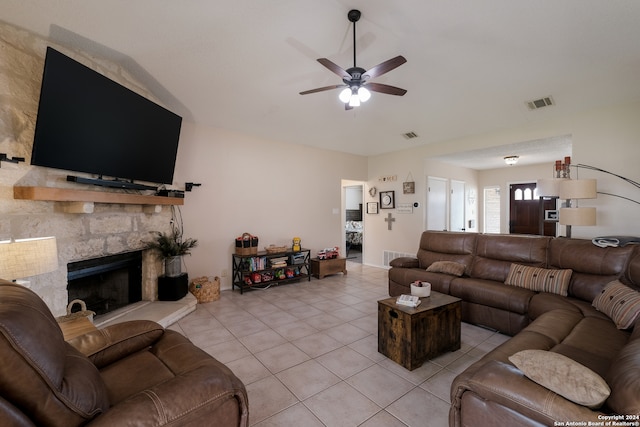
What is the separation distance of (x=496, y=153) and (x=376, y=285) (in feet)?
11.1

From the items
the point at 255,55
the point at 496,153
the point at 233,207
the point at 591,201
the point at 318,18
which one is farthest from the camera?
the point at 496,153

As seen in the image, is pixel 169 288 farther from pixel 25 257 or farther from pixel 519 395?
pixel 519 395

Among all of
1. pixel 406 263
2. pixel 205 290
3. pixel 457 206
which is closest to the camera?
pixel 205 290

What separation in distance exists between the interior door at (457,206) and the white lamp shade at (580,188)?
3.44 meters

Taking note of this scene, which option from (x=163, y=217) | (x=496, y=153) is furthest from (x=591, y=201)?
(x=163, y=217)

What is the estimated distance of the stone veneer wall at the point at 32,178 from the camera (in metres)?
2.17

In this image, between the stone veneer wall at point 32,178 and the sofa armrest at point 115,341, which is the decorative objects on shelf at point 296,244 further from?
the sofa armrest at point 115,341

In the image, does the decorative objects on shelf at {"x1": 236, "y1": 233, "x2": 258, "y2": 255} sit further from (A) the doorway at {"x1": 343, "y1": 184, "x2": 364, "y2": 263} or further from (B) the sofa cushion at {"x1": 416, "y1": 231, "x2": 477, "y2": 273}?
(A) the doorway at {"x1": 343, "y1": 184, "x2": 364, "y2": 263}

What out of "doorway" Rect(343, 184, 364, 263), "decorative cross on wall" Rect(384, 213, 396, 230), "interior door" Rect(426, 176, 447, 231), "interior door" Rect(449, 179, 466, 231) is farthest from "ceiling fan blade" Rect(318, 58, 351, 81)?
"doorway" Rect(343, 184, 364, 263)

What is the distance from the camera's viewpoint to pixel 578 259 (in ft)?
9.39

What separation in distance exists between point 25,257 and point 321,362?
7.28 ft

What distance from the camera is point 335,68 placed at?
7.36 ft

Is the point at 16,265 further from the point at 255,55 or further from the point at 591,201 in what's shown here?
the point at 591,201

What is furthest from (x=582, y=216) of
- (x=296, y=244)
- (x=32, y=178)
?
(x=32, y=178)
